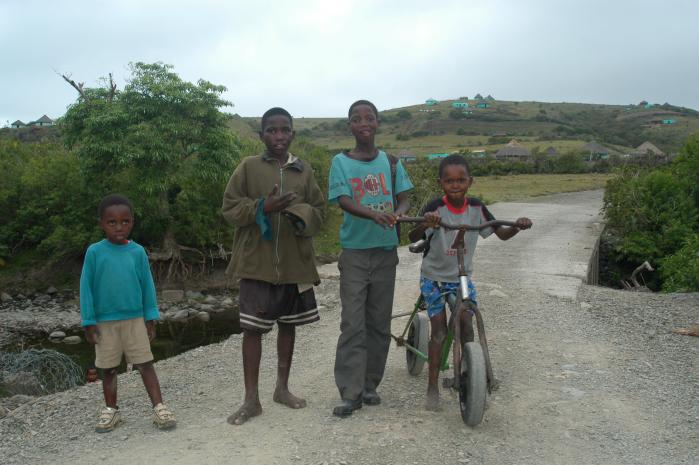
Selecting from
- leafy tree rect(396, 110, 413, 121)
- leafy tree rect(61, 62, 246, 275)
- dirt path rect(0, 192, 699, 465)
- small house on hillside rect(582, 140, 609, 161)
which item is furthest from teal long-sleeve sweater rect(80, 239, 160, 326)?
leafy tree rect(396, 110, 413, 121)

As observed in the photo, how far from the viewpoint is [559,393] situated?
4.70m

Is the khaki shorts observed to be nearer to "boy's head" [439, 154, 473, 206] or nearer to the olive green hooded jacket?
the olive green hooded jacket

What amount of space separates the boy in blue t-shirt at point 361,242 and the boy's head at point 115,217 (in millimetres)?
1414

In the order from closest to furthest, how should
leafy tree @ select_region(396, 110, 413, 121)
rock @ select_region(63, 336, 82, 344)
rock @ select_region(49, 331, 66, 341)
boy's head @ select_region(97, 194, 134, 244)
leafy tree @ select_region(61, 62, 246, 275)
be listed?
boy's head @ select_region(97, 194, 134, 244), rock @ select_region(63, 336, 82, 344), rock @ select_region(49, 331, 66, 341), leafy tree @ select_region(61, 62, 246, 275), leafy tree @ select_region(396, 110, 413, 121)

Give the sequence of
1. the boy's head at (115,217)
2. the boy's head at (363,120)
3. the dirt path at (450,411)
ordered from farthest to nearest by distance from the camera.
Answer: the boy's head at (363,120) < the boy's head at (115,217) < the dirt path at (450,411)

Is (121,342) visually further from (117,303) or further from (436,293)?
(436,293)

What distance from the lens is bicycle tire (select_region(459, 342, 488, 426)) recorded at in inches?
148

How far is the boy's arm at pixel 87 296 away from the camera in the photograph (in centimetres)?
399

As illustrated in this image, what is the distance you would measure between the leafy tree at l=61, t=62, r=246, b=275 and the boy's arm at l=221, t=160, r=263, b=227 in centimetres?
1137

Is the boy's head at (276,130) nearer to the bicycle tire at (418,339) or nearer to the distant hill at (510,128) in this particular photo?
the bicycle tire at (418,339)

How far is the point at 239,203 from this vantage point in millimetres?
4027

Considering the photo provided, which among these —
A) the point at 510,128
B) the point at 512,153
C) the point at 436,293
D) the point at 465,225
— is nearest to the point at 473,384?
the point at 436,293

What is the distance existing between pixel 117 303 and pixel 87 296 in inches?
8.0

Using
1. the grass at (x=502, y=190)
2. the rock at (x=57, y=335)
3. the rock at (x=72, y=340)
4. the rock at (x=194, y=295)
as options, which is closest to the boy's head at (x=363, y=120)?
the rock at (x=72, y=340)
